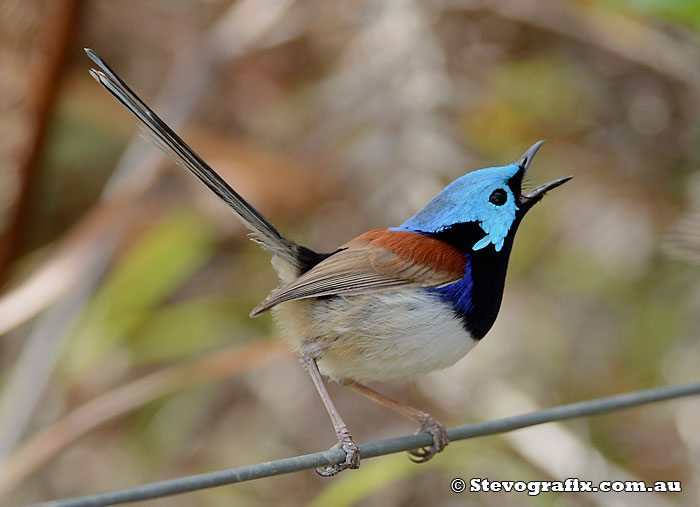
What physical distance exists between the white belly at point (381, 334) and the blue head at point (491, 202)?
35 cm

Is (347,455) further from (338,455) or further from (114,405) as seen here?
(114,405)

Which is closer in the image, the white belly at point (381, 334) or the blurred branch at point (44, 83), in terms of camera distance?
the white belly at point (381, 334)

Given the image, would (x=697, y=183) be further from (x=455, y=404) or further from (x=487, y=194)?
(x=487, y=194)

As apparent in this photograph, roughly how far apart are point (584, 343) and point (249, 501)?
9.57 feet

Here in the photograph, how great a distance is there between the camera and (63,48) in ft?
13.4

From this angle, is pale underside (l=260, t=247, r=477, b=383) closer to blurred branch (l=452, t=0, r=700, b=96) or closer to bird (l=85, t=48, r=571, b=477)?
bird (l=85, t=48, r=571, b=477)

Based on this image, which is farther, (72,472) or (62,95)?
(72,472)

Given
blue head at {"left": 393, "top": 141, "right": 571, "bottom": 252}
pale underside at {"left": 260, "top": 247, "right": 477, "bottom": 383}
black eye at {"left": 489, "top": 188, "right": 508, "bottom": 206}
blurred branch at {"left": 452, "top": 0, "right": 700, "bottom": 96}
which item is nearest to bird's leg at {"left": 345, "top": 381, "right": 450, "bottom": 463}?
pale underside at {"left": 260, "top": 247, "right": 477, "bottom": 383}

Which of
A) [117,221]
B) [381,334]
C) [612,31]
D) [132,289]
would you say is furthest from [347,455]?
[612,31]

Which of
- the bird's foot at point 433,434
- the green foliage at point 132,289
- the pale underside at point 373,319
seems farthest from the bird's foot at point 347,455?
the green foliage at point 132,289

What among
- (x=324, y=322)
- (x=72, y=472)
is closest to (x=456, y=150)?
(x=324, y=322)

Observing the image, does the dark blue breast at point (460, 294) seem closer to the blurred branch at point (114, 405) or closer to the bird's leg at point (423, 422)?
the bird's leg at point (423, 422)

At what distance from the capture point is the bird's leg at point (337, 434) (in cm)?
252

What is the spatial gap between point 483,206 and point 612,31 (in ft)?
9.56
